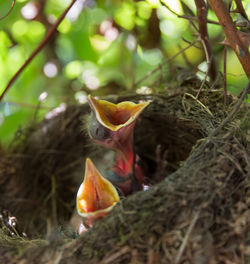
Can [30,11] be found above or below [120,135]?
above

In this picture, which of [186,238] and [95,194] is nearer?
[186,238]

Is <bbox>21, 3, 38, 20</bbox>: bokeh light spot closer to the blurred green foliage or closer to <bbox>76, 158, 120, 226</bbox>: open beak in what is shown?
the blurred green foliage

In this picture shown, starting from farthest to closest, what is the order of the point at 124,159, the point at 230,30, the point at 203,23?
the point at 124,159, the point at 203,23, the point at 230,30

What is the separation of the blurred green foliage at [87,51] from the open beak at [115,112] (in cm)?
39

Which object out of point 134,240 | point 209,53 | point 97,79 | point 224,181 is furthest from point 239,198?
point 97,79

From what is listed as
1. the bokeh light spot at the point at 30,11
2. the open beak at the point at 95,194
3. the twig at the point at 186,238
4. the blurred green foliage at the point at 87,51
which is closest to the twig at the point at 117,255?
the twig at the point at 186,238

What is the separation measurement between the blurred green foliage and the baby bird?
1.18ft

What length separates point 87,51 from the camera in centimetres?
170

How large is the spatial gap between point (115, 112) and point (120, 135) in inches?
3.3

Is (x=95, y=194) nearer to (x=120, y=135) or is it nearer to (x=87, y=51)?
(x=120, y=135)

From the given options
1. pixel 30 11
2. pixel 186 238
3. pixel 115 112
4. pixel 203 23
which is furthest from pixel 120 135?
pixel 30 11

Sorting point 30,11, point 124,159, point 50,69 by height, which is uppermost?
point 30,11

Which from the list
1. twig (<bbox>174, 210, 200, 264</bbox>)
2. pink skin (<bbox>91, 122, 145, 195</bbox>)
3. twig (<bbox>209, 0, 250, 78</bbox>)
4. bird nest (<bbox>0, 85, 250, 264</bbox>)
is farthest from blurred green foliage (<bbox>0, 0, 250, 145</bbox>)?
twig (<bbox>174, 210, 200, 264</bbox>)

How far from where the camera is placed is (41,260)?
0.80 metres
